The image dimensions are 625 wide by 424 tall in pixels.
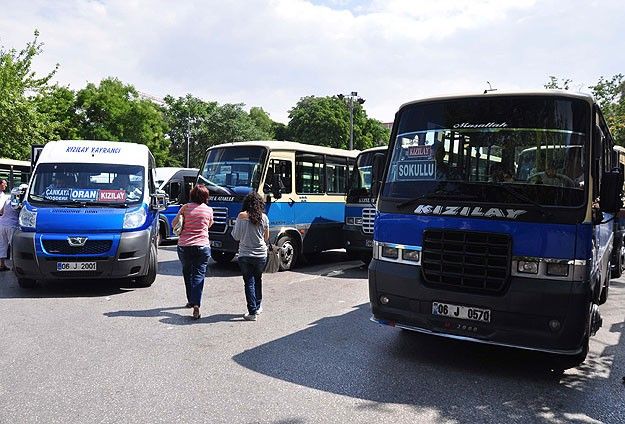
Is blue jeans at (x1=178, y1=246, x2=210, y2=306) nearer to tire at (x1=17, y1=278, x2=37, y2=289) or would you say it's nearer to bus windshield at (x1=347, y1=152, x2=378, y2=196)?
tire at (x1=17, y1=278, x2=37, y2=289)

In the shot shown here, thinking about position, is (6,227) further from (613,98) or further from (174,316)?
(613,98)

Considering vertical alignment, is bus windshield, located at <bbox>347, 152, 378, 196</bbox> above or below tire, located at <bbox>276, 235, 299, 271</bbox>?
above

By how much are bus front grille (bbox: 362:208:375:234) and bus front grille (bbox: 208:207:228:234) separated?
9.67 ft

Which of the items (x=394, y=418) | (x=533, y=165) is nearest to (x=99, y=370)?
(x=394, y=418)

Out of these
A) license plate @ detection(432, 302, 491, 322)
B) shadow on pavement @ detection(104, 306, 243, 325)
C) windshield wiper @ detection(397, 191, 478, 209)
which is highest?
windshield wiper @ detection(397, 191, 478, 209)

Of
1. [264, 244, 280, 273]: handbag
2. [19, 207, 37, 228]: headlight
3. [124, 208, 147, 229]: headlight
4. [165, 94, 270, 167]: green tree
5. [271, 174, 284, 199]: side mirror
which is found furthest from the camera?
[165, 94, 270, 167]: green tree

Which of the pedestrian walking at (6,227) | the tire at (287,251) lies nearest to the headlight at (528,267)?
the tire at (287,251)

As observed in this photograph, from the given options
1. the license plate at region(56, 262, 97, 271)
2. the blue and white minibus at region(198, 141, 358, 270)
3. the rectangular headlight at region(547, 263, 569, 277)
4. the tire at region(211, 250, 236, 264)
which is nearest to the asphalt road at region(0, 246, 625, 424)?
Result: the license plate at region(56, 262, 97, 271)

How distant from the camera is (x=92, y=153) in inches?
387

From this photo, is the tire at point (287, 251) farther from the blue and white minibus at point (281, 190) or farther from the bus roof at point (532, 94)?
the bus roof at point (532, 94)

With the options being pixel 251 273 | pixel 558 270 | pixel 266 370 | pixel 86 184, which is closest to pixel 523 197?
pixel 558 270

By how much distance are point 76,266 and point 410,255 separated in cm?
558

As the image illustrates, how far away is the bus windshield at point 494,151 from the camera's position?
5.10 m

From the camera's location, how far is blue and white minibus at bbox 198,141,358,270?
36.2 ft
